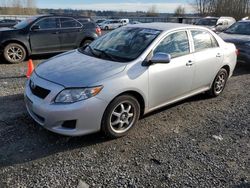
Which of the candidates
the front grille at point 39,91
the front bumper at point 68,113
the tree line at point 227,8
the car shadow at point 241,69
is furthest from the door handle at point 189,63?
the tree line at point 227,8

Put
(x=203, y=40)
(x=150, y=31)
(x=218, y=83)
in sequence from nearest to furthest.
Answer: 1. (x=150, y=31)
2. (x=203, y=40)
3. (x=218, y=83)

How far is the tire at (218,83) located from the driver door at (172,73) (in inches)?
40.4

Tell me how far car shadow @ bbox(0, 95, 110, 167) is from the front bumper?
0.30 m

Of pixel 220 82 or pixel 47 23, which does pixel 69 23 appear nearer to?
pixel 47 23

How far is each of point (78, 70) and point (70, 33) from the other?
21.4ft

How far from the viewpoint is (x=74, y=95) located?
11.7ft

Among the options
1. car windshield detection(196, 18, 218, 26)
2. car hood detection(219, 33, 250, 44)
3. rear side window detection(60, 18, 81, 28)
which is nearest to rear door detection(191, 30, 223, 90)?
car hood detection(219, 33, 250, 44)

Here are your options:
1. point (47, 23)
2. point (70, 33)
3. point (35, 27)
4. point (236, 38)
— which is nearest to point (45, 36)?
point (35, 27)

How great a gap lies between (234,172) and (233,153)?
49 centimetres

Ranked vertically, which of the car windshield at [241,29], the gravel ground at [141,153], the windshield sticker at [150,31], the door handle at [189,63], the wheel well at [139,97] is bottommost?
the gravel ground at [141,153]

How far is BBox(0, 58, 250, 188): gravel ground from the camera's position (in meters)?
3.21

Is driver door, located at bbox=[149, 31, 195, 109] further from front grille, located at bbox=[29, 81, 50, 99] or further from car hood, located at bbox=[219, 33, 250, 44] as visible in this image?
car hood, located at bbox=[219, 33, 250, 44]

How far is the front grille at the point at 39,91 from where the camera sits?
371 cm

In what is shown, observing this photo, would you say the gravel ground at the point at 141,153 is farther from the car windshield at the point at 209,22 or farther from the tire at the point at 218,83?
the car windshield at the point at 209,22
